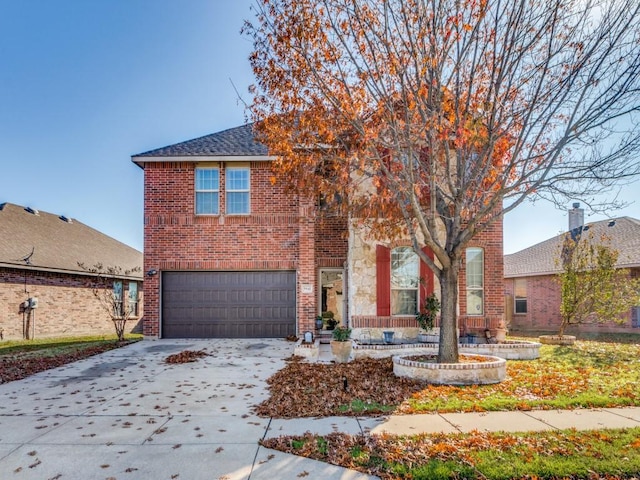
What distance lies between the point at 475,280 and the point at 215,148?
363 inches

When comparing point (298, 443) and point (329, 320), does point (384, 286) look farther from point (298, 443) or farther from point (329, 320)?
point (298, 443)

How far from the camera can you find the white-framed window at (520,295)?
70.2ft

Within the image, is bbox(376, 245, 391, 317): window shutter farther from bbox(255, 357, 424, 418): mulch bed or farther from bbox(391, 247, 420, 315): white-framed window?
bbox(255, 357, 424, 418): mulch bed

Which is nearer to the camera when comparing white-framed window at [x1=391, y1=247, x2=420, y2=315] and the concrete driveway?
the concrete driveway

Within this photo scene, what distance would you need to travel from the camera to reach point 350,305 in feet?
39.4

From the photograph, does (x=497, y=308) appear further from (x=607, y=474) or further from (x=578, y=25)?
(x=607, y=474)

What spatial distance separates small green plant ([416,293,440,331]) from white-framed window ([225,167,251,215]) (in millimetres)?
6327

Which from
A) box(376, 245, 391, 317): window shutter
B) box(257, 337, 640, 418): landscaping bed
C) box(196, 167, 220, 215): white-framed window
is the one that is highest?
box(196, 167, 220, 215): white-framed window

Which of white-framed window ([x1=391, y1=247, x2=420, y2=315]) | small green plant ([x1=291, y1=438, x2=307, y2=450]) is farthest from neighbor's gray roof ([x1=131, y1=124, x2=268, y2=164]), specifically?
small green plant ([x1=291, y1=438, x2=307, y2=450])

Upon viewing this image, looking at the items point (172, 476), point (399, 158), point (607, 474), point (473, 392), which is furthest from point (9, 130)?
point (607, 474)

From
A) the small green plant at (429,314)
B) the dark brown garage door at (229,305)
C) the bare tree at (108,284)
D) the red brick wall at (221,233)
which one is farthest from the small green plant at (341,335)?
the bare tree at (108,284)

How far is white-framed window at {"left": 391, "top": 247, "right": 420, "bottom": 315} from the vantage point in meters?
12.0

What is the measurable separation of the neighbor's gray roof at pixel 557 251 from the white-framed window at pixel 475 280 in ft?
15.9

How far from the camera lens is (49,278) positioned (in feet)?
53.2
